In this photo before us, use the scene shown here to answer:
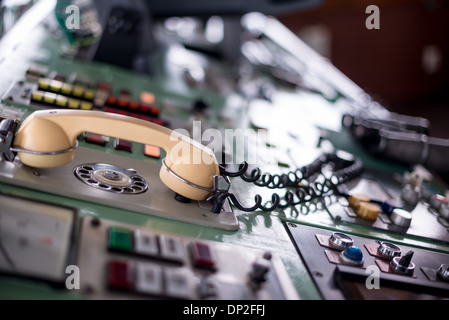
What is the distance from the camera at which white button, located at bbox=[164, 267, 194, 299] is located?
2.07 feet

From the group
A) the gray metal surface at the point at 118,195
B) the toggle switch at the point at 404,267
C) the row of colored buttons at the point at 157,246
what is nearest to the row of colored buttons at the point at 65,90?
the gray metal surface at the point at 118,195

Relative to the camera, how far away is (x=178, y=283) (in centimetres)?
66

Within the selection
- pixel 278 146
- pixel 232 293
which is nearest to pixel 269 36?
pixel 278 146

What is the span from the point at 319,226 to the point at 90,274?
1.89 ft

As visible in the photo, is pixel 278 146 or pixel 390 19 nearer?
pixel 278 146

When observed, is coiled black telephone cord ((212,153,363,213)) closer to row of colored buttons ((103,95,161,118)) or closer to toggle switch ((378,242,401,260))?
toggle switch ((378,242,401,260))

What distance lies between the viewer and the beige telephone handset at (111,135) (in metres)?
0.85

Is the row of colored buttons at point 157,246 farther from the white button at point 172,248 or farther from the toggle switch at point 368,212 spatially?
the toggle switch at point 368,212

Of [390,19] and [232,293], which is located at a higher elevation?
[390,19]

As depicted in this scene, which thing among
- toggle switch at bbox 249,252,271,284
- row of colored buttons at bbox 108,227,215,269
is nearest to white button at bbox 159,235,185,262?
row of colored buttons at bbox 108,227,215,269

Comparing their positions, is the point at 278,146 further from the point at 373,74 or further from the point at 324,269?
the point at 373,74

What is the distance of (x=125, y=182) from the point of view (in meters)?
0.94

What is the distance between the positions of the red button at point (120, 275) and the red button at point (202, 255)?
117 millimetres

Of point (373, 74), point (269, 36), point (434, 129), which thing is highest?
point (269, 36)
